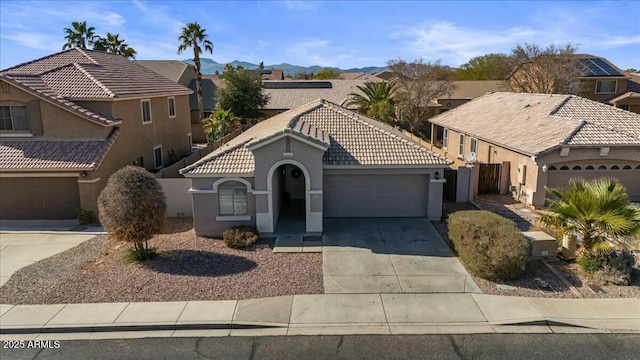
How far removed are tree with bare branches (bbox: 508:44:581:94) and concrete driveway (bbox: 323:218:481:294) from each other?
115 ft

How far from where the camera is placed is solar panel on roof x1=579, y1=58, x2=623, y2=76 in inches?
1855

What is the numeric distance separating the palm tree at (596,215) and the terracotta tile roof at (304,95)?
38.3m

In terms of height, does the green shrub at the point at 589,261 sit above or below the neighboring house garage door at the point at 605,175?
below

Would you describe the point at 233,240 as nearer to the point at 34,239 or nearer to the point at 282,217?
the point at 282,217

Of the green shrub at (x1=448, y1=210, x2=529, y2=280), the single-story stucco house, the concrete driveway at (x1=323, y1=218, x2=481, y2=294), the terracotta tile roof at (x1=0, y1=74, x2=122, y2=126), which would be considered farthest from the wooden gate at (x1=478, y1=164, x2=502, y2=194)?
the terracotta tile roof at (x1=0, y1=74, x2=122, y2=126)

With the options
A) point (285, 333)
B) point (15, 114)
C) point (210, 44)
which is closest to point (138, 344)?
point (285, 333)

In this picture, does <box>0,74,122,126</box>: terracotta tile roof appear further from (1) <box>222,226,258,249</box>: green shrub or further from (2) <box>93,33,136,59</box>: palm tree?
(2) <box>93,33,136,59</box>: palm tree

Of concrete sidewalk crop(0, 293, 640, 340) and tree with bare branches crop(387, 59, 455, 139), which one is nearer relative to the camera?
concrete sidewalk crop(0, 293, 640, 340)

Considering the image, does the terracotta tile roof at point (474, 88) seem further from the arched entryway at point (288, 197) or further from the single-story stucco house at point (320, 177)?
the single-story stucco house at point (320, 177)

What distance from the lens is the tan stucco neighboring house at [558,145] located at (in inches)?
800

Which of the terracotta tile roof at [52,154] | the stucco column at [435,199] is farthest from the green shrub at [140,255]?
the stucco column at [435,199]

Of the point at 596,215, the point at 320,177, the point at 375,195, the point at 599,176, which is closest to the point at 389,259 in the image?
the point at 320,177

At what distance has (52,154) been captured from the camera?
66.1ft

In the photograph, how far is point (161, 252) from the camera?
15.8 meters
